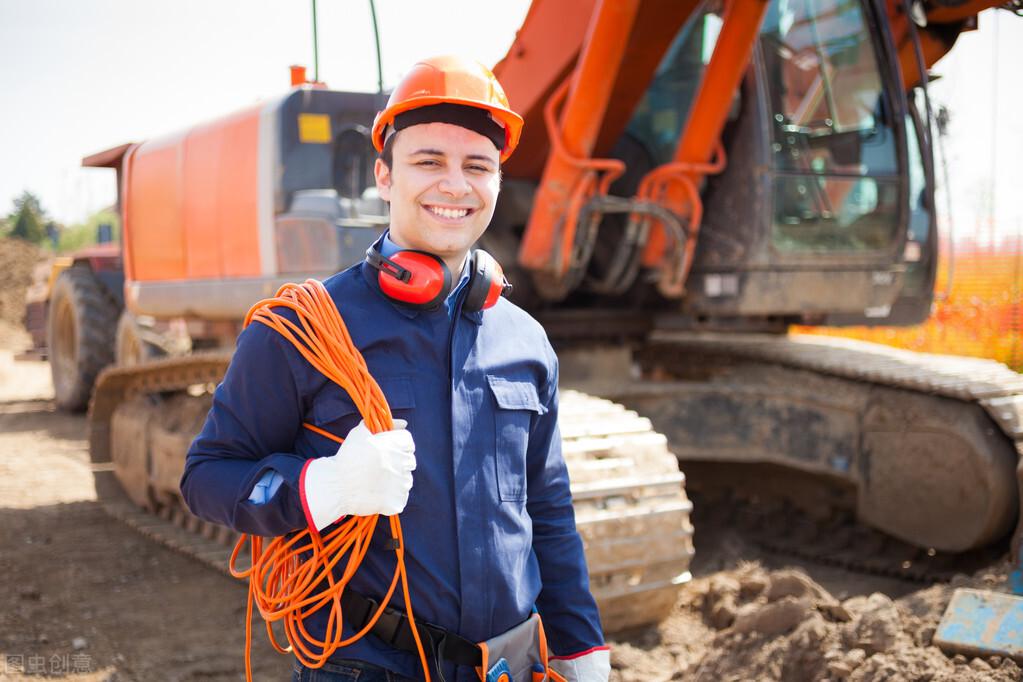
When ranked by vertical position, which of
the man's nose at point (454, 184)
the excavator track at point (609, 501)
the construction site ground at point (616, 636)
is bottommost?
the construction site ground at point (616, 636)

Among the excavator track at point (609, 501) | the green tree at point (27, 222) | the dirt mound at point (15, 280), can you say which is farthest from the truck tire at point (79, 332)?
the green tree at point (27, 222)

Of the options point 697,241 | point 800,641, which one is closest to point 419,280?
point 800,641

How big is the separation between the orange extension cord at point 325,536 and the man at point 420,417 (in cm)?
3

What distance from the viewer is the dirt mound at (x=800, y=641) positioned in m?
3.02

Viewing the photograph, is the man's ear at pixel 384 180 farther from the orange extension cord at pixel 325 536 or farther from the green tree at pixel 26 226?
the green tree at pixel 26 226

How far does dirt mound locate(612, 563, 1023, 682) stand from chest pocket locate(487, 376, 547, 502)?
6.04 feet

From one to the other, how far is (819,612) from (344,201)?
2706 millimetres

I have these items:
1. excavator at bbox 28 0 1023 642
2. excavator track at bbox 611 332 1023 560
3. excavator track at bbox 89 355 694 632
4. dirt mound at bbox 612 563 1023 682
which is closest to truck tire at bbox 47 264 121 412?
excavator at bbox 28 0 1023 642

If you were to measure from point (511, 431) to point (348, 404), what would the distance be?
322 mm

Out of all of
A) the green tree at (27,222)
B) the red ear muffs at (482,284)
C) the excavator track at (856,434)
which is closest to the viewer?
the red ear muffs at (482,284)

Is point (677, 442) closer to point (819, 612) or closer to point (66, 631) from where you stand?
point (819, 612)

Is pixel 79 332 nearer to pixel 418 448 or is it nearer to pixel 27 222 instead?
pixel 418 448

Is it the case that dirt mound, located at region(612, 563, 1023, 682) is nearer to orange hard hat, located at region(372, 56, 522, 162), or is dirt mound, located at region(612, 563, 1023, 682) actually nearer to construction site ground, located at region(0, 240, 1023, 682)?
construction site ground, located at region(0, 240, 1023, 682)

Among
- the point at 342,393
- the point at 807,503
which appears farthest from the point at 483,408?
the point at 807,503
